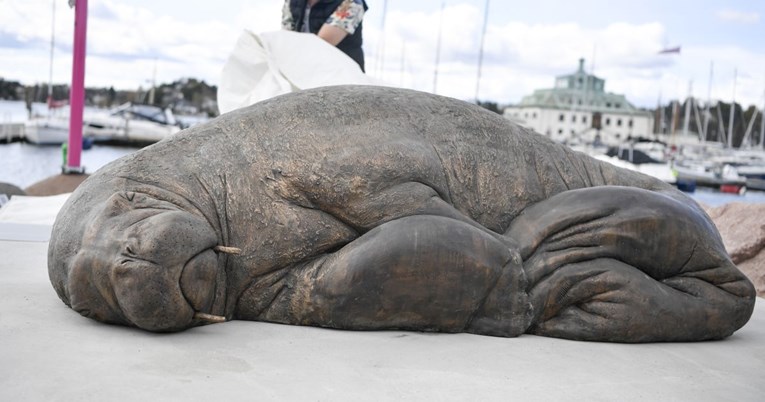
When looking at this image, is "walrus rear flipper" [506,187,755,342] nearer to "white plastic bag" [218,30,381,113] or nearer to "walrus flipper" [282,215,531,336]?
"walrus flipper" [282,215,531,336]

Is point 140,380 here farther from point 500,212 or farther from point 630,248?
point 630,248

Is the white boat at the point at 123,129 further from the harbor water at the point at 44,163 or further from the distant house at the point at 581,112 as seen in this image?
the distant house at the point at 581,112

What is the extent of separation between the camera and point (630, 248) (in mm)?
3951

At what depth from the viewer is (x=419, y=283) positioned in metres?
3.63

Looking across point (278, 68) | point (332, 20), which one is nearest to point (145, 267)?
point (278, 68)

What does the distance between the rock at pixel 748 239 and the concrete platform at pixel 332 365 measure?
3106 mm

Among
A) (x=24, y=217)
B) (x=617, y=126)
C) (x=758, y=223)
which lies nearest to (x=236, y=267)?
(x=24, y=217)

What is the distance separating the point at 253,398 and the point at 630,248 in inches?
80.7

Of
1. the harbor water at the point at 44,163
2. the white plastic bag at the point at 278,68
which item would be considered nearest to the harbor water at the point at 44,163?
the harbor water at the point at 44,163

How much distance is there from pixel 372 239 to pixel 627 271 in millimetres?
1242

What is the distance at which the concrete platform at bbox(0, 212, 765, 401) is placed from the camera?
9.39ft

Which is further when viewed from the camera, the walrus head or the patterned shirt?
the patterned shirt

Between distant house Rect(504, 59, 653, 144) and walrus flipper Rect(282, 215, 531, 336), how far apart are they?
294ft

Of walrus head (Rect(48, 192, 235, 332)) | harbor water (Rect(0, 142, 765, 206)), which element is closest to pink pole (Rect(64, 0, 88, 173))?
walrus head (Rect(48, 192, 235, 332))
